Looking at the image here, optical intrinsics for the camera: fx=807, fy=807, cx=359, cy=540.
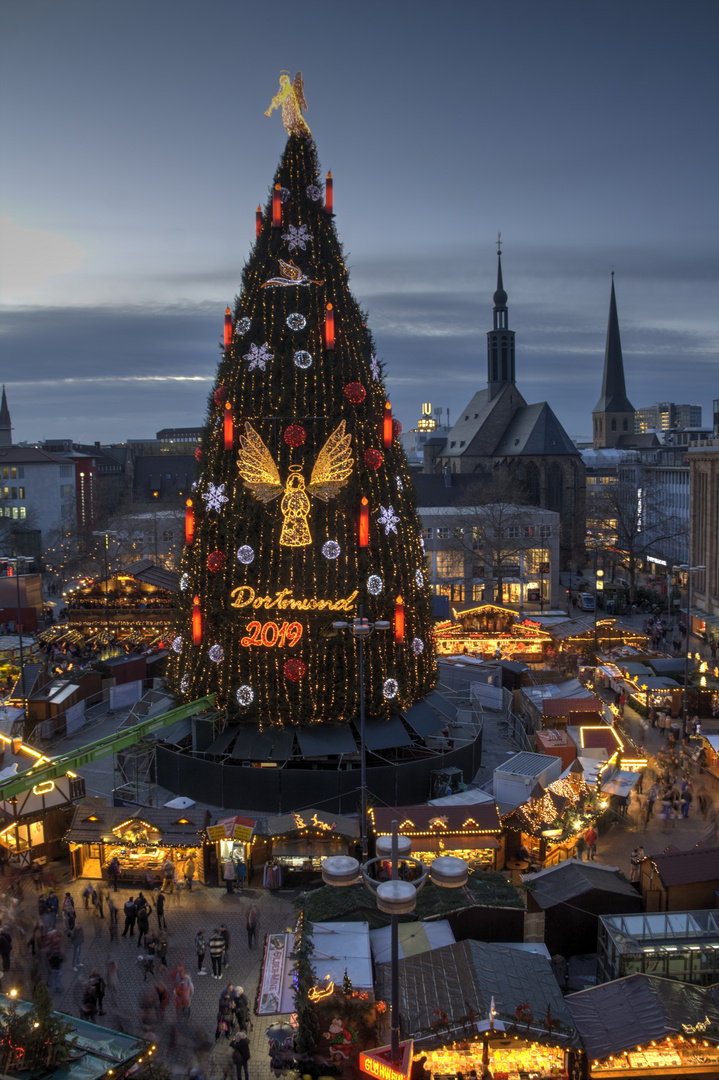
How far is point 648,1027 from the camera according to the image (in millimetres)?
10938

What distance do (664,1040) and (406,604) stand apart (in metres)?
13.1

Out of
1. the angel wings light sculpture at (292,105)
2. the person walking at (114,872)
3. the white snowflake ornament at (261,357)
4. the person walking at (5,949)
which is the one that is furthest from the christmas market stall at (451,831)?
the angel wings light sculpture at (292,105)

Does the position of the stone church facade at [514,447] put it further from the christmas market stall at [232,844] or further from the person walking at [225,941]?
the person walking at [225,941]

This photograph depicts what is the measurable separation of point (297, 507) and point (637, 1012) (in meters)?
14.0

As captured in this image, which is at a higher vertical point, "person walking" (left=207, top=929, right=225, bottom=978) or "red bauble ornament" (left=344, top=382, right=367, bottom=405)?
"red bauble ornament" (left=344, top=382, right=367, bottom=405)

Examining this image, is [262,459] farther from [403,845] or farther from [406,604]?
[403,845]

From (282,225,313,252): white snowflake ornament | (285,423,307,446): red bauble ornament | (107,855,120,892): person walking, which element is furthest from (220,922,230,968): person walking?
(282,225,313,252): white snowflake ornament

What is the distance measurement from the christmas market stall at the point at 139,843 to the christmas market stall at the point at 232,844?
25cm

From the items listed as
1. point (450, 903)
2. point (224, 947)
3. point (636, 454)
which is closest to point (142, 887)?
point (224, 947)

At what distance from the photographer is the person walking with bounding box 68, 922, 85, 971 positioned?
48.8ft

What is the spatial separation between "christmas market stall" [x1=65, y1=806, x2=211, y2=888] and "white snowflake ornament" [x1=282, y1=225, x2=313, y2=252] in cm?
1525

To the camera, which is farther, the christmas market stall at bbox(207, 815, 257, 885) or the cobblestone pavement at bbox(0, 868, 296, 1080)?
A: the christmas market stall at bbox(207, 815, 257, 885)

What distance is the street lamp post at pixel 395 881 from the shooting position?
952cm

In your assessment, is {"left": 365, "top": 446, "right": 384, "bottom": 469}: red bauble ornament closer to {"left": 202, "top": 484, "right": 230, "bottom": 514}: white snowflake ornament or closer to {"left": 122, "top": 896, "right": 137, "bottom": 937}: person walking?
{"left": 202, "top": 484, "right": 230, "bottom": 514}: white snowflake ornament
